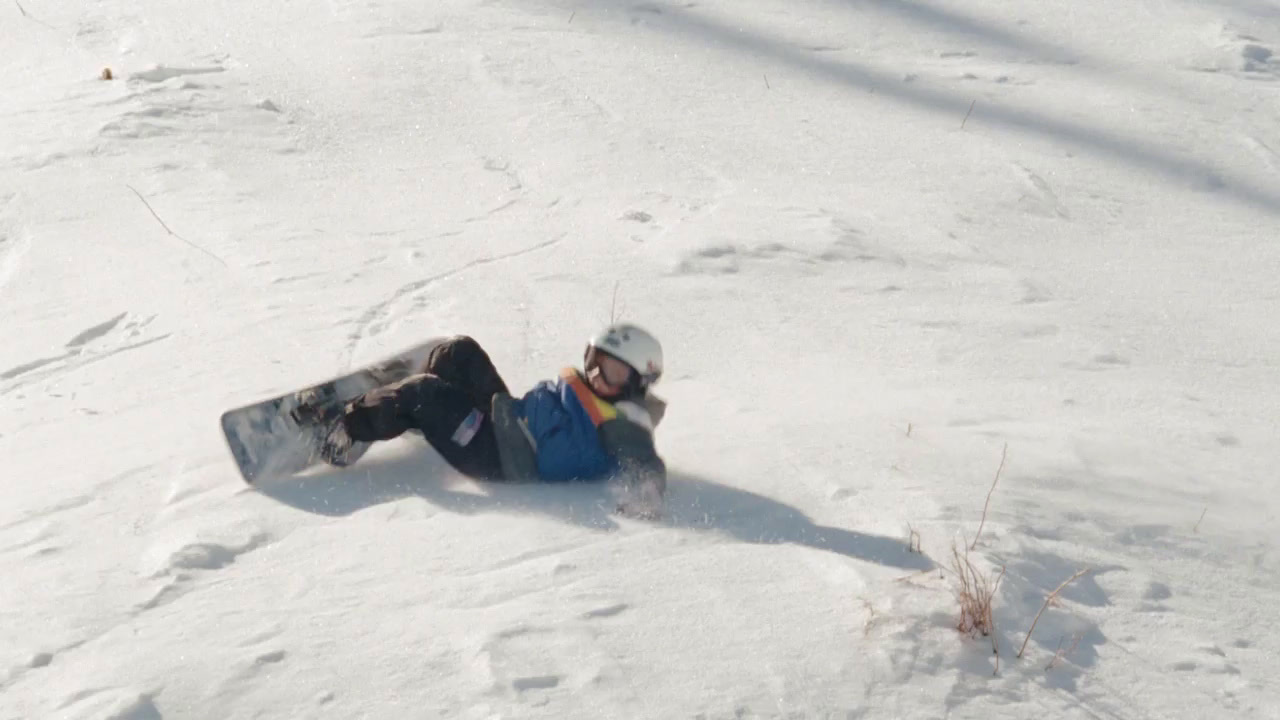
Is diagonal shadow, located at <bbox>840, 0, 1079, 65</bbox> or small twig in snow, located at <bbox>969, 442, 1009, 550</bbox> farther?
diagonal shadow, located at <bbox>840, 0, 1079, 65</bbox>

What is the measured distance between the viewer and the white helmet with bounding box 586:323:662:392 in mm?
4883

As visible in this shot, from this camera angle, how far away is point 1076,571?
4.15 metres

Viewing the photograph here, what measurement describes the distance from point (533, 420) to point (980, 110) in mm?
6391

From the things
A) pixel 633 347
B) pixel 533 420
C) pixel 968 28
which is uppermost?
pixel 968 28

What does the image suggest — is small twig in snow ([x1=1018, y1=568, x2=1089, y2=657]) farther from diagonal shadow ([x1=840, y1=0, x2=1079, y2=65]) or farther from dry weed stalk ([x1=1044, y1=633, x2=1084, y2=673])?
diagonal shadow ([x1=840, y1=0, x2=1079, y2=65])

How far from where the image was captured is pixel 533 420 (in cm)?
490

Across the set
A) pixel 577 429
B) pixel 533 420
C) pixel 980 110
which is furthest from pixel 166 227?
pixel 980 110


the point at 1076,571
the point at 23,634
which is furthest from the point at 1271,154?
the point at 23,634

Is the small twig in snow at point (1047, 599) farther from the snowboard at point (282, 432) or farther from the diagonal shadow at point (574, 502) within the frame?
the snowboard at point (282, 432)

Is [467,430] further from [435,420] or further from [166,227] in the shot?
[166,227]

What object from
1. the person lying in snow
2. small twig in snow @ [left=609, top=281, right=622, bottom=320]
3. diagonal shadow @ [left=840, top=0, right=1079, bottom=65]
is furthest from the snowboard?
diagonal shadow @ [left=840, top=0, right=1079, bottom=65]

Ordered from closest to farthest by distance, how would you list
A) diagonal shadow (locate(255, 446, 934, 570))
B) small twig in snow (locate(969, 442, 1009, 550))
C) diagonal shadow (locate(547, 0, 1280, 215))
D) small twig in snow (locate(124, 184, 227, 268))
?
1. small twig in snow (locate(969, 442, 1009, 550))
2. diagonal shadow (locate(255, 446, 934, 570))
3. small twig in snow (locate(124, 184, 227, 268))
4. diagonal shadow (locate(547, 0, 1280, 215))

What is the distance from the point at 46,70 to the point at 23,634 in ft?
25.7

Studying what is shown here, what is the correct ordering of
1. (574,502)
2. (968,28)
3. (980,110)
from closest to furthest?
(574,502)
(980,110)
(968,28)
